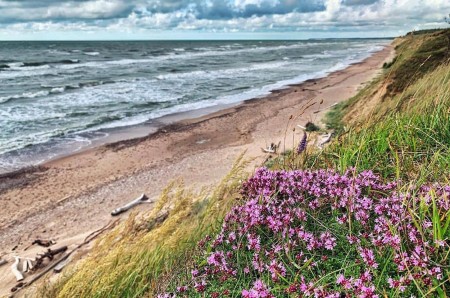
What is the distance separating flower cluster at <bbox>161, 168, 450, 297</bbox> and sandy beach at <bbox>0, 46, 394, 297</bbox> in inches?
110

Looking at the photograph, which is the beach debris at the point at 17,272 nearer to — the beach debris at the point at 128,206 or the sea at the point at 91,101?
the beach debris at the point at 128,206

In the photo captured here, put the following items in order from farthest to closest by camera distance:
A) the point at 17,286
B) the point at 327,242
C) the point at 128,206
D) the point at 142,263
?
the point at 128,206
the point at 17,286
the point at 142,263
the point at 327,242

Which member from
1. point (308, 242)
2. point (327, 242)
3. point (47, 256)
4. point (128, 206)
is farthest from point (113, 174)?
point (327, 242)

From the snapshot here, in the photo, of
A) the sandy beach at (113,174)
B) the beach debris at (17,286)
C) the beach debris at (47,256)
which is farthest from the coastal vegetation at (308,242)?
the sandy beach at (113,174)

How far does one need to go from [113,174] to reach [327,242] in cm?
1148

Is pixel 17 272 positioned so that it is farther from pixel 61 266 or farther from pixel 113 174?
pixel 113 174

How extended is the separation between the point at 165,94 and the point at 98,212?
66.5 feet

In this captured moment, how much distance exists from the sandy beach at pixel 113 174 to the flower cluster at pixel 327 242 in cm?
279

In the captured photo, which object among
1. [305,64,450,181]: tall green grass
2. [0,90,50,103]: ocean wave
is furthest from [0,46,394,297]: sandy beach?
[0,90,50,103]: ocean wave

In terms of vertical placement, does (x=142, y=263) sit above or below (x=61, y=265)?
above

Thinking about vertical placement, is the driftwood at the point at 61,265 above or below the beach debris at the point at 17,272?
above

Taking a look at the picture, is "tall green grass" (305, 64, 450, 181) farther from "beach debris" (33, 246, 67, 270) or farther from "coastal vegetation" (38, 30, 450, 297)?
"beach debris" (33, 246, 67, 270)

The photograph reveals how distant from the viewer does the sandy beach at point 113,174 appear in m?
9.45

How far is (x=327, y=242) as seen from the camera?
2664 millimetres
